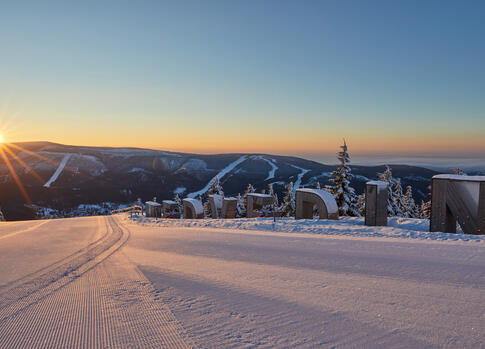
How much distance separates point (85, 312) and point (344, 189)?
95.8 feet

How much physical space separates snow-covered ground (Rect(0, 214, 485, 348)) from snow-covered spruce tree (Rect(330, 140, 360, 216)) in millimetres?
23326

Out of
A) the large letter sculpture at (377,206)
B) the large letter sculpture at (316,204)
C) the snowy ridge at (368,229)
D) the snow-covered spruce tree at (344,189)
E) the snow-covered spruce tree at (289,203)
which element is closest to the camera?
the snowy ridge at (368,229)

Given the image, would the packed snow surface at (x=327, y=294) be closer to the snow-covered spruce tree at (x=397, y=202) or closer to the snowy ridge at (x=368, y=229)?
the snowy ridge at (x=368, y=229)

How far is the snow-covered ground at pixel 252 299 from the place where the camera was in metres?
2.75

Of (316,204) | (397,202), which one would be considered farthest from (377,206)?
(397,202)

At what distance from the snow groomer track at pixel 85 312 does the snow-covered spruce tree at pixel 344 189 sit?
26926mm

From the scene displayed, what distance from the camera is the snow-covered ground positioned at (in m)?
2.75

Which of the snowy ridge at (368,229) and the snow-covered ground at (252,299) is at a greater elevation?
the snow-covered ground at (252,299)

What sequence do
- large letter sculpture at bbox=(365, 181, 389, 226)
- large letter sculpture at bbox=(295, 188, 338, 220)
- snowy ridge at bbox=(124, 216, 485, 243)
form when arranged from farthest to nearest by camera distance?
large letter sculpture at bbox=(295, 188, 338, 220)
large letter sculpture at bbox=(365, 181, 389, 226)
snowy ridge at bbox=(124, 216, 485, 243)

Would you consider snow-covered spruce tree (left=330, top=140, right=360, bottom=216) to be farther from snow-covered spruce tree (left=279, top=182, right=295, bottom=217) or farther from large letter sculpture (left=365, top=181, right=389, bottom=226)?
large letter sculpture (left=365, top=181, right=389, bottom=226)

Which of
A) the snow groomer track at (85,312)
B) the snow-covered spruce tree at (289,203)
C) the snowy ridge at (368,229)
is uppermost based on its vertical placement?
the snow groomer track at (85,312)

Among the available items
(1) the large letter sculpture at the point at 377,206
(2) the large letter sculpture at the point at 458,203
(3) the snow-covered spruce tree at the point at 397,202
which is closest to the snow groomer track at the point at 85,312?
(1) the large letter sculpture at the point at 377,206

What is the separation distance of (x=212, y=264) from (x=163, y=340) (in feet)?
9.50

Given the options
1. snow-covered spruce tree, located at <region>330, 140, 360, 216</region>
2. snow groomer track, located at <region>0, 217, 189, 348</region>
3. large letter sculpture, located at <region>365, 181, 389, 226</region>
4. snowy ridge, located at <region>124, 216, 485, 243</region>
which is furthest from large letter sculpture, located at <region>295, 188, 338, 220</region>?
snow-covered spruce tree, located at <region>330, 140, 360, 216</region>
